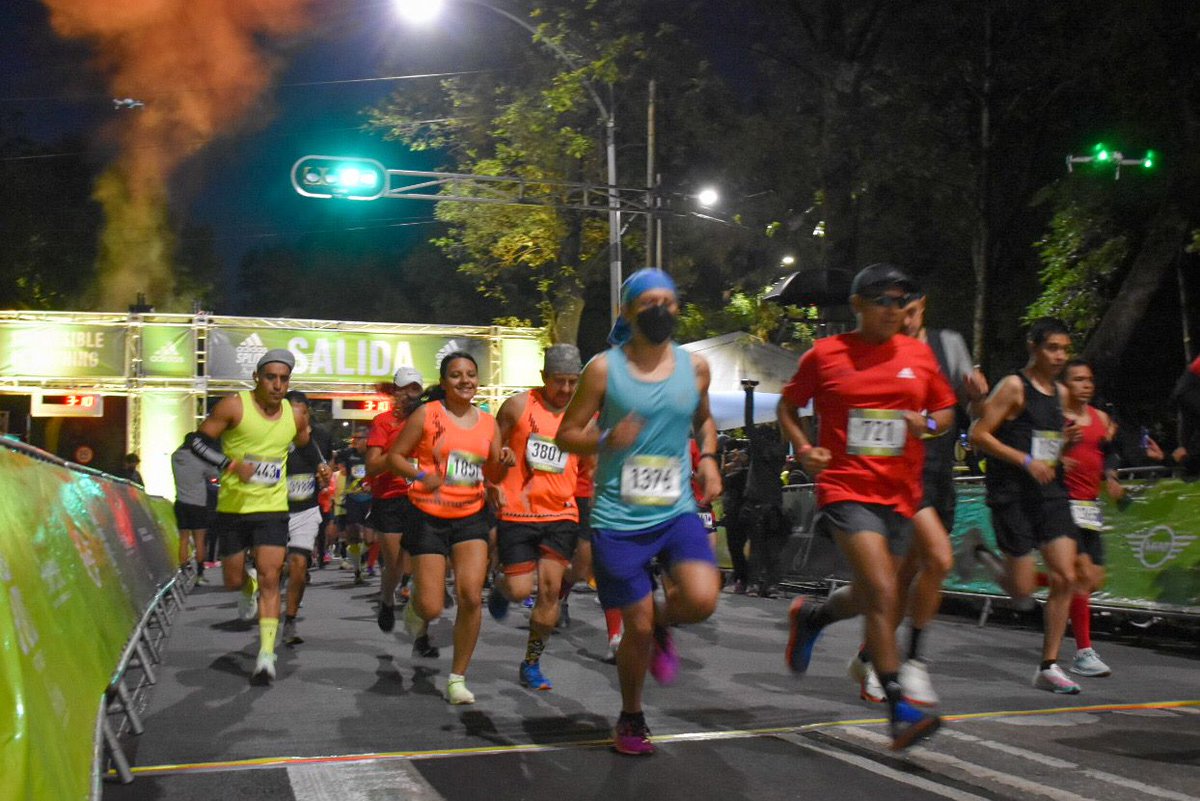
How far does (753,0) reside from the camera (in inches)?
901

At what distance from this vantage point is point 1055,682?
776cm

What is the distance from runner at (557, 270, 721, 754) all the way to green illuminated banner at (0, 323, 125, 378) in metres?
27.2

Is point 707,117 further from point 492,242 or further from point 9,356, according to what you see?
point 9,356

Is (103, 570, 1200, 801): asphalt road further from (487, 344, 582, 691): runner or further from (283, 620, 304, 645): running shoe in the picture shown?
(487, 344, 582, 691): runner

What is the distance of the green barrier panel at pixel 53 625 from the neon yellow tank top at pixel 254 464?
166cm

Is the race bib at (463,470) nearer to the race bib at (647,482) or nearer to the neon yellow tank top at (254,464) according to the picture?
the neon yellow tank top at (254,464)

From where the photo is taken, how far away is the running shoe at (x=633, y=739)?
5.83m

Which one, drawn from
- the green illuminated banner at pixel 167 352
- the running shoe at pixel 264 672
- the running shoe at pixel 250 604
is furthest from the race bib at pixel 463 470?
the green illuminated banner at pixel 167 352

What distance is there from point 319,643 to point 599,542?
218 inches

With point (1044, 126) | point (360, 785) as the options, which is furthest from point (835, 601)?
point (1044, 126)

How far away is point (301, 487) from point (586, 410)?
5.27m

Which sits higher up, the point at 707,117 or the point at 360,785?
the point at 707,117

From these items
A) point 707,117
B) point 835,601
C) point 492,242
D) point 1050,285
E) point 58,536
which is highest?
point 707,117

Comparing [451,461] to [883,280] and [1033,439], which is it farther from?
[1033,439]
